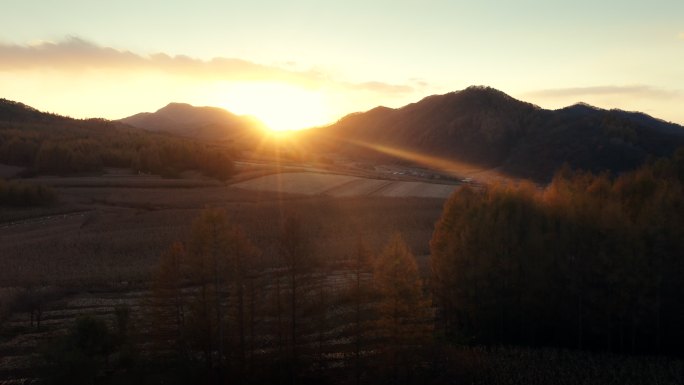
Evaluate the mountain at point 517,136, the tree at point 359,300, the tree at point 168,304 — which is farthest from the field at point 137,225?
the mountain at point 517,136

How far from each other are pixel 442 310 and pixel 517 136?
130m

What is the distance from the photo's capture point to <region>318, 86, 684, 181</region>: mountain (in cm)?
12471

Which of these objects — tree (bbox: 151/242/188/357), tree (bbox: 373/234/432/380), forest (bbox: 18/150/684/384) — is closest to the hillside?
forest (bbox: 18/150/684/384)

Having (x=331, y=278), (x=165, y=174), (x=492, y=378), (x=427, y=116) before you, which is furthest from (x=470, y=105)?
(x=492, y=378)

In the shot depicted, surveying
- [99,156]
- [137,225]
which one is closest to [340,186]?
[137,225]

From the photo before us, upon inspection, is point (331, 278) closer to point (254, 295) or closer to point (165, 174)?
point (254, 295)

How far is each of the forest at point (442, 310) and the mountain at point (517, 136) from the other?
280 feet

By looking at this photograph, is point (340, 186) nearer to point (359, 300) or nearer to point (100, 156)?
point (100, 156)

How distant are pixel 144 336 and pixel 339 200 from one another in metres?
47.0

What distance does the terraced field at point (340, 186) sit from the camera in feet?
261

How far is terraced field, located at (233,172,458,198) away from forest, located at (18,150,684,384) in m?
43.3

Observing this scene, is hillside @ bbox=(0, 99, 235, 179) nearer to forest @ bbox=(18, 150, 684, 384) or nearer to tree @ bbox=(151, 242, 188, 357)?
forest @ bbox=(18, 150, 684, 384)

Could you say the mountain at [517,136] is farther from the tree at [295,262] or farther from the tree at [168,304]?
the tree at [168,304]

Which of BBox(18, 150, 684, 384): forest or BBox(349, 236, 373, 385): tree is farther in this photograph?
BBox(349, 236, 373, 385): tree
